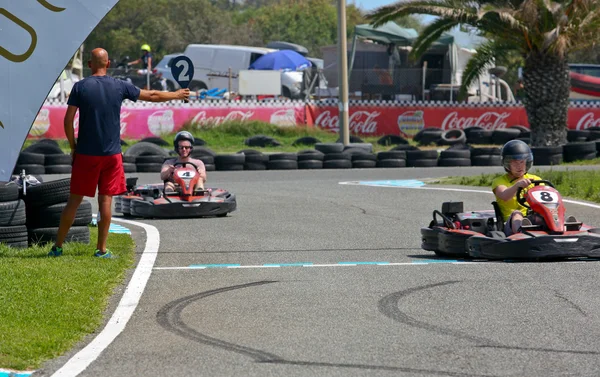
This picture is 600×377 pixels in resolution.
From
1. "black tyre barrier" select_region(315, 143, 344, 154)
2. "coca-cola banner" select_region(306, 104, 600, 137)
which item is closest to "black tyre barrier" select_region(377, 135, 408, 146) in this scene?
"coca-cola banner" select_region(306, 104, 600, 137)

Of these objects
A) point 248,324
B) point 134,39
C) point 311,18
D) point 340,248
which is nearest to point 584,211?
point 340,248

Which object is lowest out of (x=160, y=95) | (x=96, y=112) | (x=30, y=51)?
(x=96, y=112)

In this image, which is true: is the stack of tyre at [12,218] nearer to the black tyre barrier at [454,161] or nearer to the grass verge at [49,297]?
the grass verge at [49,297]

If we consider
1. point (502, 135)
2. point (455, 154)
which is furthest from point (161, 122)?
point (455, 154)

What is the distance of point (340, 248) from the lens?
33.6ft

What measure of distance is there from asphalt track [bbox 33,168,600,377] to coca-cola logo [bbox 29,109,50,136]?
17.6 metres

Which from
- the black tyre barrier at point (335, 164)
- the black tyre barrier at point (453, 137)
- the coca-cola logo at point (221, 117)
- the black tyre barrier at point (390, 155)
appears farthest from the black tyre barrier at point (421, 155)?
the coca-cola logo at point (221, 117)

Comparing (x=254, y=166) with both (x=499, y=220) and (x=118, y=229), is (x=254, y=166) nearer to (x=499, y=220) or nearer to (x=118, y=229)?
(x=118, y=229)

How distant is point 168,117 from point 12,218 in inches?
836

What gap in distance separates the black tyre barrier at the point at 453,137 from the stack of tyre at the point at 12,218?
65.2 ft

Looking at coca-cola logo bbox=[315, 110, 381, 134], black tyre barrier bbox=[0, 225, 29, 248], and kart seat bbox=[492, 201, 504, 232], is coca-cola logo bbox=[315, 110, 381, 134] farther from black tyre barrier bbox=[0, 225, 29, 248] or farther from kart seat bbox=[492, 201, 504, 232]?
black tyre barrier bbox=[0, 225, 29, 248]

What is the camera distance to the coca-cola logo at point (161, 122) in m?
30.1

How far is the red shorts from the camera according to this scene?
28.8 feet

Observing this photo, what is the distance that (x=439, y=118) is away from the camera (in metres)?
31.9
